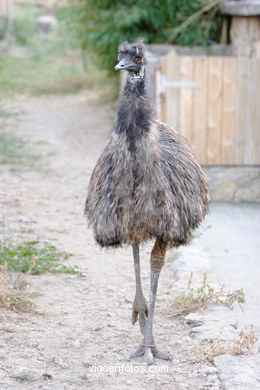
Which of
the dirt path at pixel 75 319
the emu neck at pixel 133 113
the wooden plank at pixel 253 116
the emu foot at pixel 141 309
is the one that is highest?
the emu neck at pixel 133 113

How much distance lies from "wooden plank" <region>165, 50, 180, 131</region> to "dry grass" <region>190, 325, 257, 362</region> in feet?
14.3

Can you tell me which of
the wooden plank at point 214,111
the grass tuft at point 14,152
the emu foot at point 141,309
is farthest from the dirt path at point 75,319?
the wooden plank at point 214,111

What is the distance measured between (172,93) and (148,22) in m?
3.69

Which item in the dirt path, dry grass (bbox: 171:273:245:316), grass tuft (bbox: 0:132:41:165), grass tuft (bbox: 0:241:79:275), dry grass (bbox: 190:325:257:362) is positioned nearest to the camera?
the dirt path

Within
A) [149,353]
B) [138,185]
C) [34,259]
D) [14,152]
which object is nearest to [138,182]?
[138,185]

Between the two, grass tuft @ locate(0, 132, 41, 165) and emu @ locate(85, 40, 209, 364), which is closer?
emu @ locate(85, 40, 209, 364)

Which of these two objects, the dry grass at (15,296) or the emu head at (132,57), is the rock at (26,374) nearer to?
the dry grass at (15,296)

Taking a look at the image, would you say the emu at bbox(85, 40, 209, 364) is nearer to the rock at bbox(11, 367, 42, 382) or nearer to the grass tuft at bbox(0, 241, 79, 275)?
the rock at bbox(11, 367, 42, 382)

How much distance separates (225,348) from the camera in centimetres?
480

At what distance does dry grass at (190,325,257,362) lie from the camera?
15.6 ft

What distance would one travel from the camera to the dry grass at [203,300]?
18.4 feet

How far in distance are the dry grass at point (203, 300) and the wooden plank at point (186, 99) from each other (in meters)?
3.36

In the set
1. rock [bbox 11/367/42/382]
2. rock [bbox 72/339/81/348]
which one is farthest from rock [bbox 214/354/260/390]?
rock [bbox 11/367/42/382]

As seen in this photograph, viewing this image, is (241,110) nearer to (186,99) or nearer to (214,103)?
(214,103)
